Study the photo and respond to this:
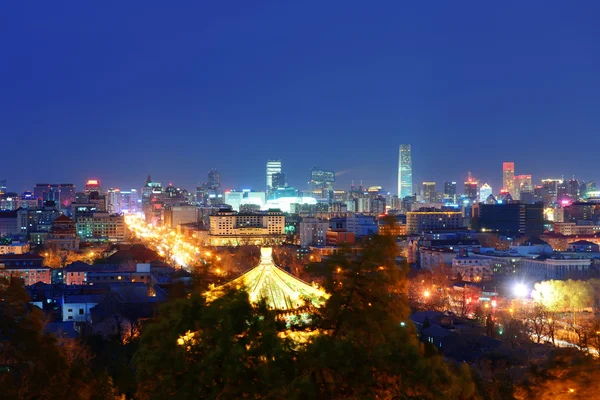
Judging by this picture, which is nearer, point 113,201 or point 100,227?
point 100,227

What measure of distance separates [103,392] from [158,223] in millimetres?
84319

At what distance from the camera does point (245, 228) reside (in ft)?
220

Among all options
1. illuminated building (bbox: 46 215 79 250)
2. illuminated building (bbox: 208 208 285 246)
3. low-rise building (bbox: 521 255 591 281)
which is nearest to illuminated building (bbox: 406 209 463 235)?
illuminated building (bbox: 208 208 285 246)

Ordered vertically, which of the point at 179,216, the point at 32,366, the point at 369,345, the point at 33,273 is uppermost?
the point at 179,216

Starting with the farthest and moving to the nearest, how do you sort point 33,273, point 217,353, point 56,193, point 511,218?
1. point 56,193
2. point 511,218
3. point 33,273
4. point 217,353

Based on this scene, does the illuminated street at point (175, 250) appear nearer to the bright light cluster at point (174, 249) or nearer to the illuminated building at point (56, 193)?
the bright light cluster at point (174, 249)

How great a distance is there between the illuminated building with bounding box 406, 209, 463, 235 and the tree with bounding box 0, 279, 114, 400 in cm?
5712

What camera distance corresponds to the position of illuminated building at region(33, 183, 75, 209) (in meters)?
104

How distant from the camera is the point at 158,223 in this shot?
92.4 metres

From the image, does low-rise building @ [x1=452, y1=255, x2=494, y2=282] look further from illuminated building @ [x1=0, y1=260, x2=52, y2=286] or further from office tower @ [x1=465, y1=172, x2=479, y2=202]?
office tower @ [x1=465, y1=172, x2=479, y2=202]

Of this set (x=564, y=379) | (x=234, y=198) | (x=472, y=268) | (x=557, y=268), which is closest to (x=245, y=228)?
(x=472, y=268)

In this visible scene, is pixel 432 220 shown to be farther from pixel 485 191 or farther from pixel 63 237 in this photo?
pixel 485 191

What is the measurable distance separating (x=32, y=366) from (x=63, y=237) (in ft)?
129

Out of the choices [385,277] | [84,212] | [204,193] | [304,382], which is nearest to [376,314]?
[385,277]
